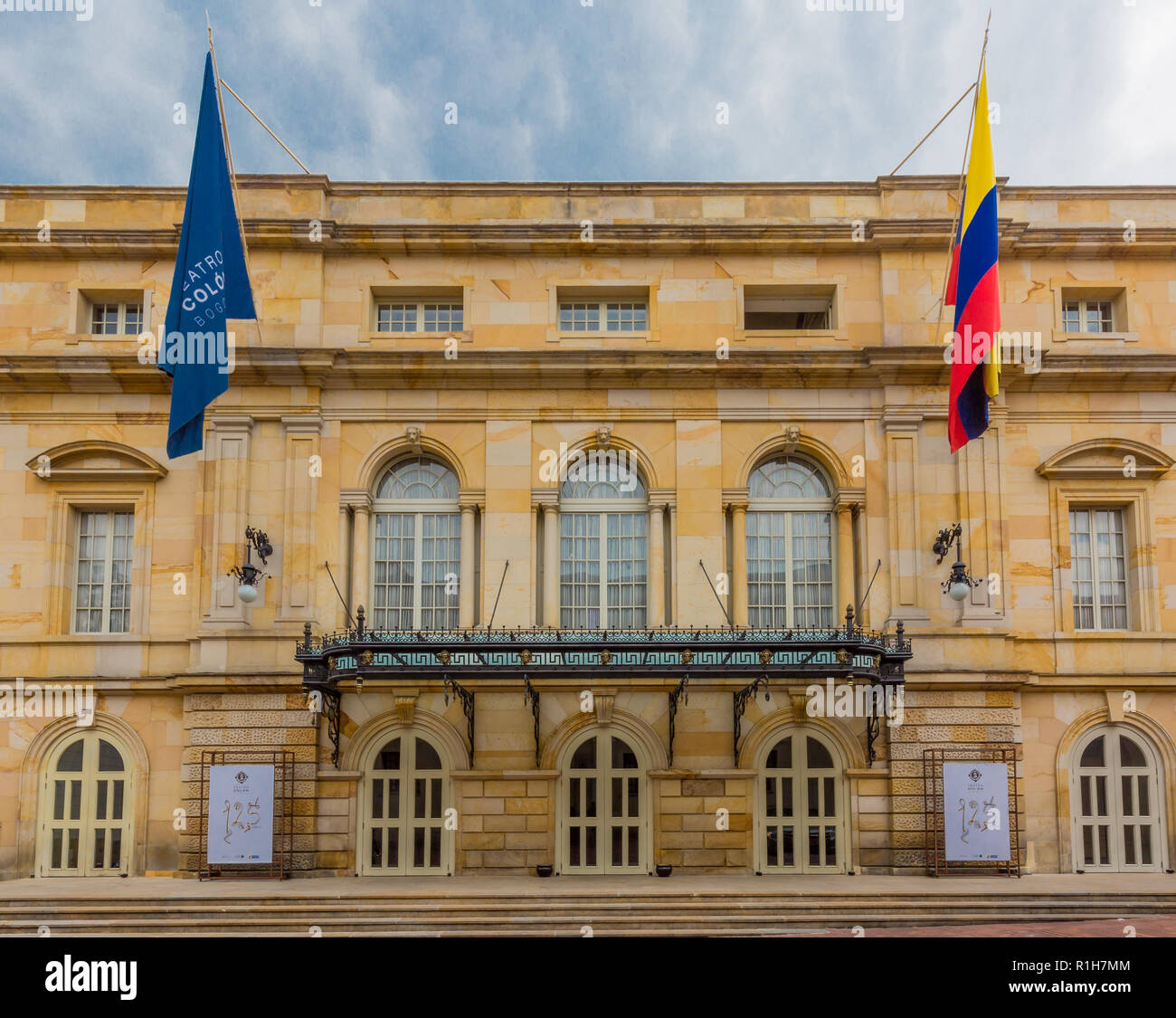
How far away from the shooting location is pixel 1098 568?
23.8 meters

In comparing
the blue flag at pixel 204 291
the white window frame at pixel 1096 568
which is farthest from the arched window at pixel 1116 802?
the blue flag at pixel 204 291

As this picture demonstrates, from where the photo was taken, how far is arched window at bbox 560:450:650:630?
23.5 meters

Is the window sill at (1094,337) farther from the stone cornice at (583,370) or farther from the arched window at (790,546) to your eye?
the arched window at (790,546)

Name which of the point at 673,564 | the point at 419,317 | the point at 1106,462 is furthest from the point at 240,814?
the point at 1106,462

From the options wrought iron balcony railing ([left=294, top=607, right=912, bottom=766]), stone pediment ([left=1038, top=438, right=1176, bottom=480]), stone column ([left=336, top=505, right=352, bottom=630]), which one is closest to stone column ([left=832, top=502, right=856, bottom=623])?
wrought iron balcony railing ([left=294, top=607, right=912, bottom=766])

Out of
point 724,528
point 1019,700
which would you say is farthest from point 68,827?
point 1019,700

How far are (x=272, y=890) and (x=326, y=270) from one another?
12.4 meters

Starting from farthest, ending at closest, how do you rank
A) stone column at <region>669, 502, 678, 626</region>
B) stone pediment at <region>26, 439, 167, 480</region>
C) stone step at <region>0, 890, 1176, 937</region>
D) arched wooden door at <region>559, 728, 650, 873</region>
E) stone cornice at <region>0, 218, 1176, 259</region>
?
stone cornice at <region>0, 218, 1176, 259</region> → stone pediment at <region>26, 439, 167, 480</region> → stone column at <region>669, 502, 678, 626</region> → arched wooden door at <region>559, 728, 650, 873</region> → stone step at <region>0, 890, 1176, 937</region>

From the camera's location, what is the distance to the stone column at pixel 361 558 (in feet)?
76.2

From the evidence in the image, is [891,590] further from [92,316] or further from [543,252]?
[92,316]

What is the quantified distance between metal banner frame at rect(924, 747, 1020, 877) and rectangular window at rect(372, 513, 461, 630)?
977cm

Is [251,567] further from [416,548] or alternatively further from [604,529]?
[604,529]

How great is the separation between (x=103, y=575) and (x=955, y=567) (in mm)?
17065

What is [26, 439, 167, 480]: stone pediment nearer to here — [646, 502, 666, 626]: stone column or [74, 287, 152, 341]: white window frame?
[74, 287, 152, 341]: white window frame
